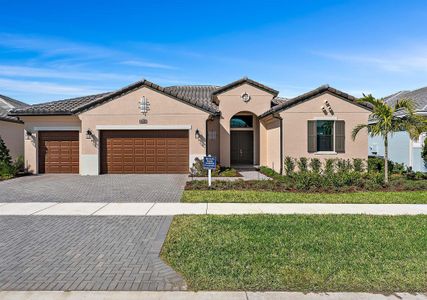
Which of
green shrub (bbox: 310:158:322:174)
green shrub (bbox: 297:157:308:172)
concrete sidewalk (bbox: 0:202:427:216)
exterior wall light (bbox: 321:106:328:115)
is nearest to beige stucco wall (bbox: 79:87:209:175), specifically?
green shrub (bbox: 297:157:308:172)

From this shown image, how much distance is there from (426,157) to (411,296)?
14.7 m

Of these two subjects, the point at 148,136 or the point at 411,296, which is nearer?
the point at 411,296

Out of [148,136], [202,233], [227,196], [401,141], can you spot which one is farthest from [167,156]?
[401,141]

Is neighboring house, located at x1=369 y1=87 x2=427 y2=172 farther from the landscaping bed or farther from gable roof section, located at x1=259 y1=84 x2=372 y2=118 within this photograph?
the landscaping bed

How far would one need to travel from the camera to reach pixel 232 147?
20625 millimetres

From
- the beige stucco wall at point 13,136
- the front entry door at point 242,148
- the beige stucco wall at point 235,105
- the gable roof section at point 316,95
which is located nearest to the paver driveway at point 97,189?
the beige stucco wall at point 235,105

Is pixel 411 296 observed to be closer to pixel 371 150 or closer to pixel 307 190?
pixel 307 190

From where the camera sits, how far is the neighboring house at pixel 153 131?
1574 cm

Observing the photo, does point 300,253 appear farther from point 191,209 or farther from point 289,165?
point 289,165

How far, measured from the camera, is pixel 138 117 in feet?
53.2

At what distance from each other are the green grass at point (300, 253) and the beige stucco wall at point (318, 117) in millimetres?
8533

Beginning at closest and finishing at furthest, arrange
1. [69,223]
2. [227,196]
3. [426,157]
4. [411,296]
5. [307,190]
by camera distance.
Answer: [411,296] → [69,223] → [227,196] → [307,190] → [426,157]

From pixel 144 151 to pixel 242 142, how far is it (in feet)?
23.9

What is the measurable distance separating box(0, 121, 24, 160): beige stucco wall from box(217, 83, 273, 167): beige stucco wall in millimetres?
13562
